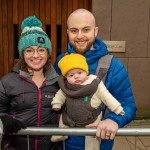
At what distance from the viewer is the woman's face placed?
89.8 inches

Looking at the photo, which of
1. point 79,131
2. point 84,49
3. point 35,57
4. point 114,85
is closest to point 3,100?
point 35,57

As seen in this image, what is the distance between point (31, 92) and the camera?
2225mm

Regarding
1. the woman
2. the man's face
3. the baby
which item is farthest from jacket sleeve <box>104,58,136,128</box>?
the woman

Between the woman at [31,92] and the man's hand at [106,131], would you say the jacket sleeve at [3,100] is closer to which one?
the woman at [31,92]

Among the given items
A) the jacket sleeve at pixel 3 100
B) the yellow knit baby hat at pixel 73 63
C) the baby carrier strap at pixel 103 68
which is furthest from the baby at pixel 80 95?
the jacket sleeve at pixel 3 100

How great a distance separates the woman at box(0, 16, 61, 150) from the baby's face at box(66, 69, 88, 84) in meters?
0.24

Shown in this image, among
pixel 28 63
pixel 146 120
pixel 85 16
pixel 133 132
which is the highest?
pixel 85 16

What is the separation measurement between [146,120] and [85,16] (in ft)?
12.9

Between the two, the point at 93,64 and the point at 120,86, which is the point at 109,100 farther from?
the point at 93,64

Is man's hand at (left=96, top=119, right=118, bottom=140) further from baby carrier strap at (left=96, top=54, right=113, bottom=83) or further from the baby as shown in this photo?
baby carrier strap at (left=96, top=54, right=113, bottom=83)

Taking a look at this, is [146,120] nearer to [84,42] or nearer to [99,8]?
[99,8]

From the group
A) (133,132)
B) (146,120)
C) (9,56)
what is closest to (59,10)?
(9,56)

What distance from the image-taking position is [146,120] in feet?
18.6

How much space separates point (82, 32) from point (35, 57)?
0.46 metres
